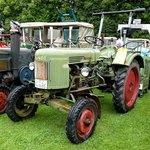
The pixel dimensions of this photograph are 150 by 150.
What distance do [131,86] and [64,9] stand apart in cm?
1304

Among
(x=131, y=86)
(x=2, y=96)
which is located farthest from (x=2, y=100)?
(x=131, y=86)

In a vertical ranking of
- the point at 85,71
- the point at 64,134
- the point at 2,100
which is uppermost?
the point at 85,71

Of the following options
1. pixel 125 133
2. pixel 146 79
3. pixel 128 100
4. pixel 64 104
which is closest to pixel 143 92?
pixel 146 79

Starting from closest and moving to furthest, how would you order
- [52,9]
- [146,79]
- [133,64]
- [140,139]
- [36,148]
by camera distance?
[36,148], [140,139], [133,64], [146,79], [52,9]

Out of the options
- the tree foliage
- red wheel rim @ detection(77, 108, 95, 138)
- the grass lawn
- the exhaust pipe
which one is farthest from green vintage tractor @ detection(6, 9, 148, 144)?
the tree foliage

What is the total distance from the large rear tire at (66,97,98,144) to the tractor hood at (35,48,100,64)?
2.06 ft

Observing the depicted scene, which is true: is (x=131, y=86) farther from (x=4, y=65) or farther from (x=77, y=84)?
(x=4, y=65)

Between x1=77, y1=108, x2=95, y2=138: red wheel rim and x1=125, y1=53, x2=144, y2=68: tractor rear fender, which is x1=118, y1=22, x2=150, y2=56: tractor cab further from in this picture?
x1=77, y1=108, x2=95, y2=138: red wheel rim

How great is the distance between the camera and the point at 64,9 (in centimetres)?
1788

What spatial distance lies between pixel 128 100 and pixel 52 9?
45.3 ft

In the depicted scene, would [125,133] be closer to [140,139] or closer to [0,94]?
[140,139]

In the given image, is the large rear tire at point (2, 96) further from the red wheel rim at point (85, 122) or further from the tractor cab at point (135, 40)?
the tractor cab at point (135, 40)

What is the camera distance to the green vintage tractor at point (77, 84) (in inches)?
163

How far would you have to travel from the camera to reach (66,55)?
4277 mm
